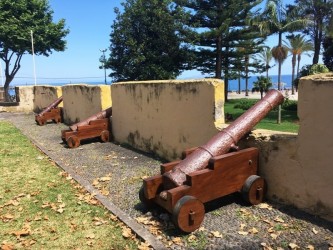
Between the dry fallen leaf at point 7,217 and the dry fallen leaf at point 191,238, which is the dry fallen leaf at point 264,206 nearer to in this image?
the dry fallen leaf at point 191,238

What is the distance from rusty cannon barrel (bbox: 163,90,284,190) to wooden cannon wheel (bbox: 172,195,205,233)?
1.11 ft

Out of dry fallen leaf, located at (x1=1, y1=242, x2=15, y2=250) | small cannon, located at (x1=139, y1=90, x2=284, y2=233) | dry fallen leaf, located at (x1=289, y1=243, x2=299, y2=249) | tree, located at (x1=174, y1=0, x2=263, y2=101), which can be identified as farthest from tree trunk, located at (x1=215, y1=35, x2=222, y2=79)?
dry fallen leaf, located at (x1=1, y1=242, x2=15, y2=250)

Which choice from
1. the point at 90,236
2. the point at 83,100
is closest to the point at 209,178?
the point at 90,236

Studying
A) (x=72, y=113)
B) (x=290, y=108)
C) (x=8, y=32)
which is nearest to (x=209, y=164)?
(x=72, y=113)

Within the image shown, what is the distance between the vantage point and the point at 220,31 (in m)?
25.5

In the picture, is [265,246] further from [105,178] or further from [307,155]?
[105,178]

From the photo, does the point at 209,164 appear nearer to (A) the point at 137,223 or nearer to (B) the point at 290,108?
(A) the point at 137,223

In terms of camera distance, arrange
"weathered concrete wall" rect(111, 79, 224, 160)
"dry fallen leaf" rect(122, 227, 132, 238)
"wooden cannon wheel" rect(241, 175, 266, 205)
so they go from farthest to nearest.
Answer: "weathered concrete wall" rect(111, 79, 224, 160) → "wooden cannon wheel" rect(241, 175, 266, 205) → "dry fallen leaf" rect(122, 227, 132, 238)

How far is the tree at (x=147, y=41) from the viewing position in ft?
82.6

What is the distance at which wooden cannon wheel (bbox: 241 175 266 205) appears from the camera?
14.1ft

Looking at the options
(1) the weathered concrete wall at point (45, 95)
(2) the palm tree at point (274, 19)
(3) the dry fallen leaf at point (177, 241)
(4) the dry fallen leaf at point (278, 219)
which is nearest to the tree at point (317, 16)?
(2) the palm tree at point (274, 19)

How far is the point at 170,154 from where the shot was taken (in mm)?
6785

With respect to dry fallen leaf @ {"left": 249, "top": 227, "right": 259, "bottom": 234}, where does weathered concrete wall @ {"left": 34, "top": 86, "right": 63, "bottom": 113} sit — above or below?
above

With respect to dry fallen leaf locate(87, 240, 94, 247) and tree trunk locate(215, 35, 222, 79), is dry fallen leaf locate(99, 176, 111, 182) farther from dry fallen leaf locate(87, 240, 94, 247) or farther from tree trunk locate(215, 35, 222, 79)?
tree trunk locate(215, 35, 222, 79)
